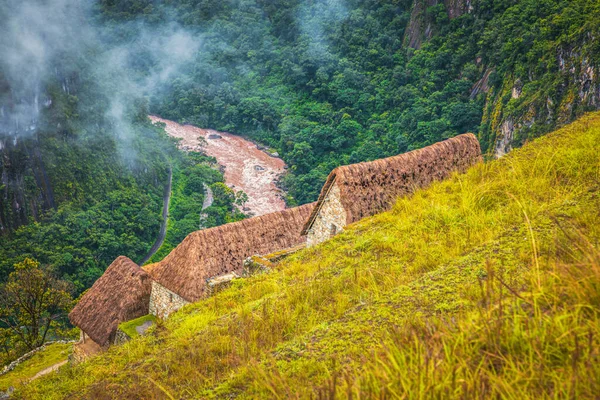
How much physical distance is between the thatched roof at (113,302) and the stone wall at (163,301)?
0.57m

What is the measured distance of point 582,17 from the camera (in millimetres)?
33594

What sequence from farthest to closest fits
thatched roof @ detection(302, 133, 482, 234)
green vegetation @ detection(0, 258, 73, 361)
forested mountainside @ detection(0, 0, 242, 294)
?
forested mountainside @ detection(0, 0, 242, 294) → green vegetation @ detection(0, 258, 73, 361) → thatched roof @ detection(302, 133, 482, 234)

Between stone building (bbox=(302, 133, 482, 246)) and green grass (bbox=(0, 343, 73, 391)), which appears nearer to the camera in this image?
stone building (bbox=(302, 133, 482, 246))

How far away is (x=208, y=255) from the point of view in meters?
12.9

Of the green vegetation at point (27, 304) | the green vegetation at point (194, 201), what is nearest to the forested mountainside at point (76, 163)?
the green vegetation at point (194, 201)

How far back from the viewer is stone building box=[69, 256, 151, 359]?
13.1 m

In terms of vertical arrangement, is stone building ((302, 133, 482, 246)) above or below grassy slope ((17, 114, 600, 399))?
below

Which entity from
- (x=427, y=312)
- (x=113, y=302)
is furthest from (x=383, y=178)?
(x=113, y=302)

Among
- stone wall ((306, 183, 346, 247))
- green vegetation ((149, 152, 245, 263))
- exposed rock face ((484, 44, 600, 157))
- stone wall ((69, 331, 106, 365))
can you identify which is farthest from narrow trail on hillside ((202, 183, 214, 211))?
stone wall ((306, 183, 346, 247))

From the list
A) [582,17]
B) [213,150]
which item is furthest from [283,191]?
[582,17]

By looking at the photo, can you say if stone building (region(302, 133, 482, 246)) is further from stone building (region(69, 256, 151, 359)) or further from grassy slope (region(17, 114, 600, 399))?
stone building (region(69, 256, 151, 359))

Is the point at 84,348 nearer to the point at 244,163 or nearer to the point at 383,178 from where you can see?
the point at 383,178

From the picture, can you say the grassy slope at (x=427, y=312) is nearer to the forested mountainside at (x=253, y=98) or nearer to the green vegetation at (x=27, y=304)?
the green vegetation at (x=27, y=304)

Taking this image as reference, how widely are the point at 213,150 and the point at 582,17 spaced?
39.5 meters
